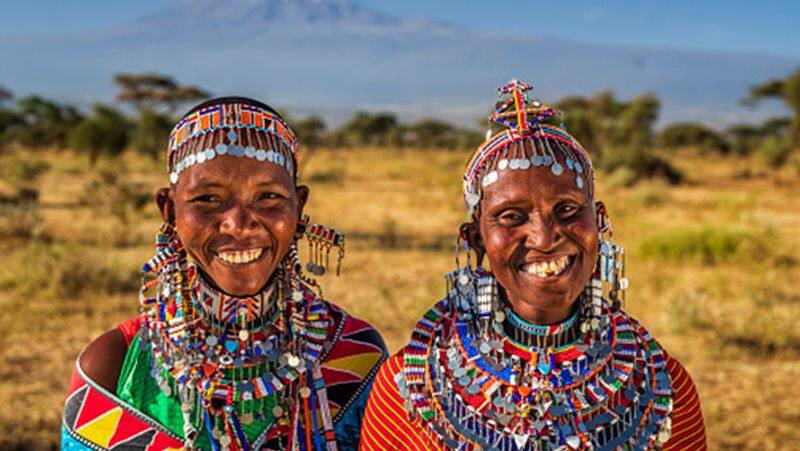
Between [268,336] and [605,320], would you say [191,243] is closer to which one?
[268,336]

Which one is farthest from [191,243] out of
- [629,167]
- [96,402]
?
[629,167]

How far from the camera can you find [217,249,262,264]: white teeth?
2604 millimetres

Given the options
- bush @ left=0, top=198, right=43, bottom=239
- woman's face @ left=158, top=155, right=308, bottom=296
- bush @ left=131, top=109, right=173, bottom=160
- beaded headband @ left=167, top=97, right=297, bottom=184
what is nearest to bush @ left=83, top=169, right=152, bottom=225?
bush @ left=0, top=198, right=43, bottom=239

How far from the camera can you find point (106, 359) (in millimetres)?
2797

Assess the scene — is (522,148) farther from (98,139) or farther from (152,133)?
(152,133)

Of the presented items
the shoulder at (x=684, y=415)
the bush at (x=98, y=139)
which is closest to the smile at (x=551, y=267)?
the shoulder at (x=684, y=415)

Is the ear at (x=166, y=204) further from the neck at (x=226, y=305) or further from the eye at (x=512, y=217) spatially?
the eye at (x=512, y=217)

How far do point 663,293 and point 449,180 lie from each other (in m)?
13.0

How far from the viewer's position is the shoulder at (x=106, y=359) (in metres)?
2.78

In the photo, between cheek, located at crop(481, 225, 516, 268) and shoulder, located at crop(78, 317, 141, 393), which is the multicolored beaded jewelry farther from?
shoulder, located at crop(78, 317, 141, 393)

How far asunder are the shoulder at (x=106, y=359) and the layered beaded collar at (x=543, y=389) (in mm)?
1088

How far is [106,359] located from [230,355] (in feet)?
1.50

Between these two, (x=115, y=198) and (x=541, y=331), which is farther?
(x=115, y=198)

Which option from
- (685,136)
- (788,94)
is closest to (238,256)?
(788,94)
